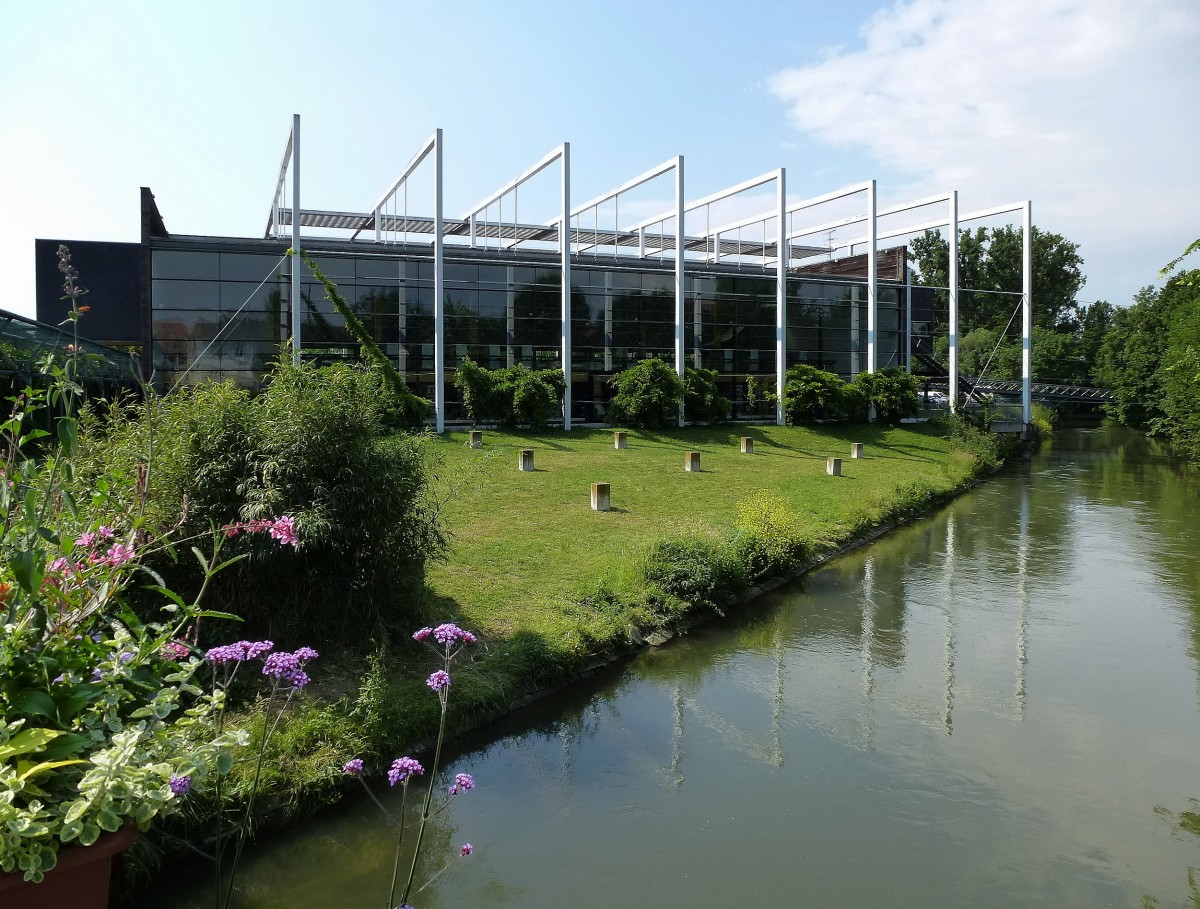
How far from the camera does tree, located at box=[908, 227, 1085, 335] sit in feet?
244

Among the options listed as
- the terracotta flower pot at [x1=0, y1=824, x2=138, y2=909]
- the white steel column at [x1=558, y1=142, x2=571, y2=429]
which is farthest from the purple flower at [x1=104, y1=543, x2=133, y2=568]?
the white steel column at [x1=558, y1=142, x2=571, y2=429]

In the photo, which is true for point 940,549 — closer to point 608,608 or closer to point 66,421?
point 608,608

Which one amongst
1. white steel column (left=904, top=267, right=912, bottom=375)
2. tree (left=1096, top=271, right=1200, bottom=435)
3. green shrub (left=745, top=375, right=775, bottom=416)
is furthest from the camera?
tree (left=1096, top=271, right=1200, bottom=435)

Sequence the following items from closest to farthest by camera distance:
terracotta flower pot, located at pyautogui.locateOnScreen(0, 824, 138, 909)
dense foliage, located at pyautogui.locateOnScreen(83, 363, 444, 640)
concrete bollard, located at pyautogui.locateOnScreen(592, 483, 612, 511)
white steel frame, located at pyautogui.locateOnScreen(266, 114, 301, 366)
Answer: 1. terracotta flower pot, located at pyautogui.locateOnScreen(0, 824, 138, 909)
2. dense foliage, located at pyautogui.locateOnScreen(83, 363, 444, 640)
3. concrete bollard, located at pyautogui.locateOnScreen(592, 483, 612, 511)
4. white steel frame, located at pyautogui.locateOnScreen(266, 114, 301, 366)

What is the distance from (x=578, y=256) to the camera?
119 feet

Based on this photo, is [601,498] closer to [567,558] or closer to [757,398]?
[567,558]

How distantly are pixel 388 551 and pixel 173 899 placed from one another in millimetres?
3664

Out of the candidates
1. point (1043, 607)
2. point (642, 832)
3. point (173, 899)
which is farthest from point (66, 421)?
point (1043, 607)

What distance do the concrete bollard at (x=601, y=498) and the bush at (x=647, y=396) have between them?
14145mm

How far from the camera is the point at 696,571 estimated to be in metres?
12.6

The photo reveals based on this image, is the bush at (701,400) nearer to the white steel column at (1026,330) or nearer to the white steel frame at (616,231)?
the white steel frame at (616,231)

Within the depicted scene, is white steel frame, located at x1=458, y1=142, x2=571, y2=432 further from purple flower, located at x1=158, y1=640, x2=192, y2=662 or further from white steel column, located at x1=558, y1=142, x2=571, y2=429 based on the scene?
purple flower, located at x1=158, y1=640, x2=192, y2=662

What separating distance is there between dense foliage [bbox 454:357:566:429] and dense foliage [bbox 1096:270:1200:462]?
20775mm

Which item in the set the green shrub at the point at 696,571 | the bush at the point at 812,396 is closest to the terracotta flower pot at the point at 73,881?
the green shrub at the point at 696,571
